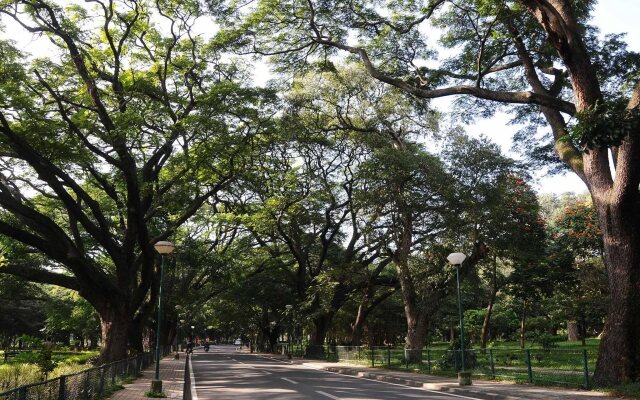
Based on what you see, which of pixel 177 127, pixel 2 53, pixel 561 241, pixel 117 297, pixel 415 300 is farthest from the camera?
pixel 561 241

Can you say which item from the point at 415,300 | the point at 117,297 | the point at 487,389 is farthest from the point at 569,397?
the point at 117,297

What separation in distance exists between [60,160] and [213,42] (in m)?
8.02

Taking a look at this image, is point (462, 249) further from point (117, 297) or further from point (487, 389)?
point (117, 297)

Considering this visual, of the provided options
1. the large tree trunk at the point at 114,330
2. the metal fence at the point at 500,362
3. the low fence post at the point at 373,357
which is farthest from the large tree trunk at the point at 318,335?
the large tree trunk at the point at 114,330

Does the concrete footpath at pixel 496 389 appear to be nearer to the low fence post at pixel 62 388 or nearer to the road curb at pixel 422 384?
the road curb at pixel 422 384

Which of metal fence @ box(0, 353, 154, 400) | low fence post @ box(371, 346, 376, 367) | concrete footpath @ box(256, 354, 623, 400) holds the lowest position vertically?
low fence post @ box(371, 346, 376, 367)

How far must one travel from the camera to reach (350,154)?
3078 cm

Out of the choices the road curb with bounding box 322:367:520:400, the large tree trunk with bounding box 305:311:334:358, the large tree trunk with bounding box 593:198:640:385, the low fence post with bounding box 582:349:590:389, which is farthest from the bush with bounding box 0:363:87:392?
the large tree trunk with bounding box 305:311:334:358

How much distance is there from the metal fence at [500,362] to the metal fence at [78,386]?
40.2 feet

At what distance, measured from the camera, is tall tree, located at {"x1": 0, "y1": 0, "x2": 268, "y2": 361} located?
59.8 ft

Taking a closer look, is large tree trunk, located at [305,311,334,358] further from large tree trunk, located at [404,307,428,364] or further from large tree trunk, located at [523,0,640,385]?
large tree trunk, located at [523,0,640,385]

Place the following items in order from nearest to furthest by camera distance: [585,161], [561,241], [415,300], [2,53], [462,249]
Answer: [585,161], [2,53], [462,249], [415,300], [561,241]

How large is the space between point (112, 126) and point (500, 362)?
18333 mm

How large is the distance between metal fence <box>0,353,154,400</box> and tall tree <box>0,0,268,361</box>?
5.42 metres
